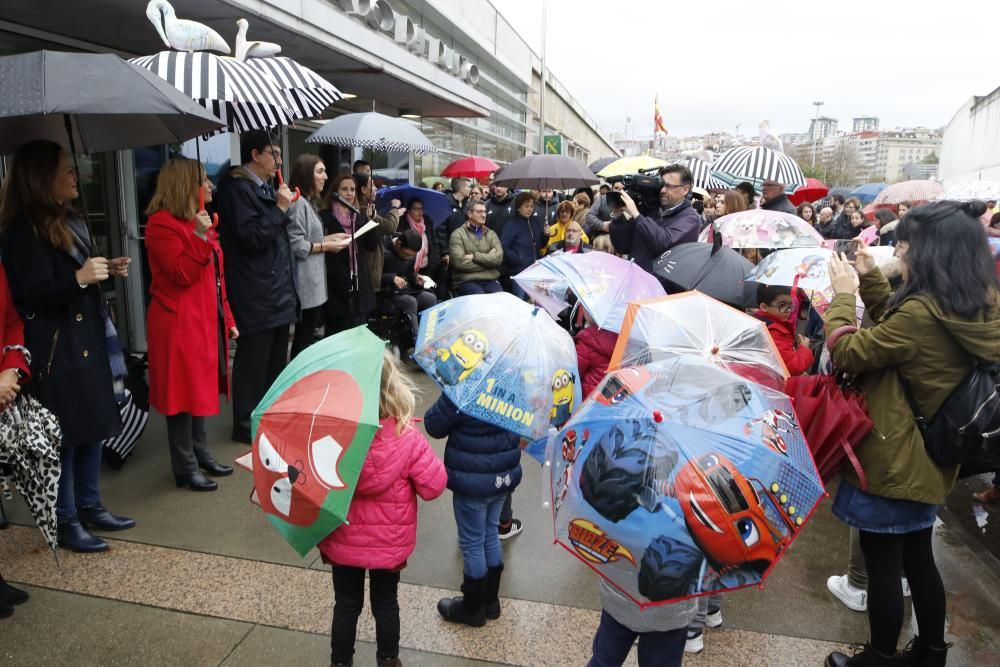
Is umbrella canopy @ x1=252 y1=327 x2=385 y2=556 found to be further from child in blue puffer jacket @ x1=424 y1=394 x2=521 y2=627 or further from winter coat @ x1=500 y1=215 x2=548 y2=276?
winter coat @ x1=500 y1=215 x2=548 y2=276

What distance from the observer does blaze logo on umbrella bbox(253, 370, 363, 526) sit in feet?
7.27

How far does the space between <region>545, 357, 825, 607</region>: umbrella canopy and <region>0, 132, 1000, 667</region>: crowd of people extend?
0.38m

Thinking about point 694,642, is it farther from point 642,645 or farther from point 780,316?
point 780,316

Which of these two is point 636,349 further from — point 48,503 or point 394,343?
point 394,343

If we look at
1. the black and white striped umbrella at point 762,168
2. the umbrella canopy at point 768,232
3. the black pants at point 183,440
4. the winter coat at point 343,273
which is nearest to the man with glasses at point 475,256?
the winter coat at point 343,273

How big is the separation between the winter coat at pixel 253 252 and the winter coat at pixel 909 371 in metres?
3.56

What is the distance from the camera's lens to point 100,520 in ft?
12.8

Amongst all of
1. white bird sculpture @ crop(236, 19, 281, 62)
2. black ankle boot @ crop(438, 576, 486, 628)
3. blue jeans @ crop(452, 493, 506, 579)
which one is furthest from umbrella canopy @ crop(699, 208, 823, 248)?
white bird sculpture @ crop(236, 19, 281, 62)

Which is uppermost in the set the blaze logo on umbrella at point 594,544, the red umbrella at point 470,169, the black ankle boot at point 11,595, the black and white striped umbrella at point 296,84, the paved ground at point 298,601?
the black and white striped umbrella at point 296,84

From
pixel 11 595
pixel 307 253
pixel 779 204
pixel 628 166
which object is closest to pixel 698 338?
pixel 11 595

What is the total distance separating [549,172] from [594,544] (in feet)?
24.6

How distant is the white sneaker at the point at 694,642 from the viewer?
10.2ft

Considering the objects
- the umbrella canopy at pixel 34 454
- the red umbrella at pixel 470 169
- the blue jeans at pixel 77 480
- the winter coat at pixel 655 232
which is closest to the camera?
the umbrella canopy at pixel 34 454

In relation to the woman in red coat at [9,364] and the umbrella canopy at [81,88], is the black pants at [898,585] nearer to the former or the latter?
the umbrella canopy at [81,88]
